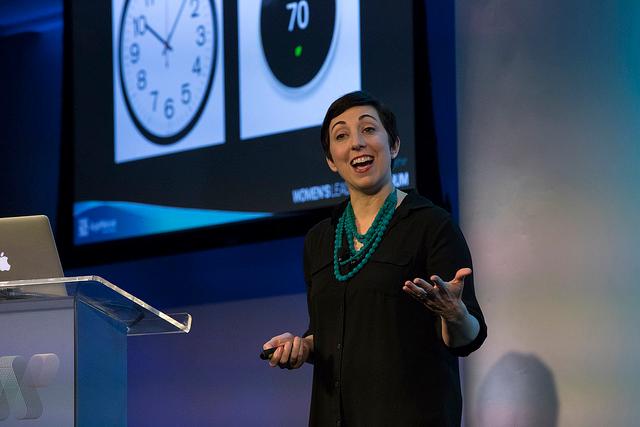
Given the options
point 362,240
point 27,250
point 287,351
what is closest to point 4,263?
point 27,250

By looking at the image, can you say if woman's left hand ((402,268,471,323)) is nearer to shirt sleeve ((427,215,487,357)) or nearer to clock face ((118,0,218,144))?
shirt sleeve ((427,215,487,357))

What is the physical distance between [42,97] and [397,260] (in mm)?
3299

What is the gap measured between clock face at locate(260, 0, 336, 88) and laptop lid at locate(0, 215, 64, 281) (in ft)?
5.95

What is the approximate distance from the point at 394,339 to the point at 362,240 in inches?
9.8

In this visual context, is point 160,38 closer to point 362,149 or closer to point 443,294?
point 362,149

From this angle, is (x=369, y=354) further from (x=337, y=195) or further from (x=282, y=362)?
(x=337, y=195)

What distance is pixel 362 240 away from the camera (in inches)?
94.0

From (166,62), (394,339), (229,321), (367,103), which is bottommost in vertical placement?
(229,321)

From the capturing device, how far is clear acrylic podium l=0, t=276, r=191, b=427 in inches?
78.4

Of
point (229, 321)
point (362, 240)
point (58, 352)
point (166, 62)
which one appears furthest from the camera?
point (166, 62)

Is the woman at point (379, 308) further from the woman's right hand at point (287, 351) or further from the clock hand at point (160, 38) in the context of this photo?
the clock hand at point (160, 38)

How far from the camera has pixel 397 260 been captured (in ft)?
7.59

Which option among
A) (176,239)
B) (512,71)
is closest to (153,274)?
(176,239)

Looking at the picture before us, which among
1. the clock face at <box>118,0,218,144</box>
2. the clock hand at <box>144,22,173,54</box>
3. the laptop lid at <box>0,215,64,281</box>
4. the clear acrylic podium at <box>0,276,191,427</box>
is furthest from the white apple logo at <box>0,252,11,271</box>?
the clock hand at <box>144,22,173,54</box>
